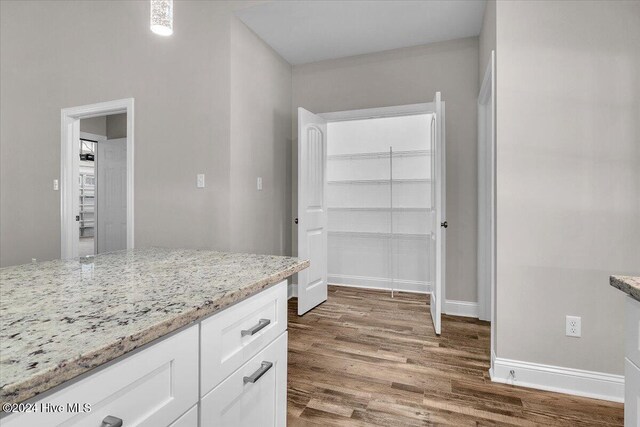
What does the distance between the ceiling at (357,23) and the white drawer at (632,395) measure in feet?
9.01

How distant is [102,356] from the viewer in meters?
0.55

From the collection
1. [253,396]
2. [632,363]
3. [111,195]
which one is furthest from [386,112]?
[111,195]

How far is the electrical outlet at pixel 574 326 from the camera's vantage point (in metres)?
1.96

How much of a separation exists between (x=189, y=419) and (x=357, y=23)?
3.20m

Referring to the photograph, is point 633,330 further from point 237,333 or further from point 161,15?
point 161,15

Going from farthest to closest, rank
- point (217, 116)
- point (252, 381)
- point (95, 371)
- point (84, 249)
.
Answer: point (84, 249) → point (217, 116) → point (252, 381) → point (95, 371)

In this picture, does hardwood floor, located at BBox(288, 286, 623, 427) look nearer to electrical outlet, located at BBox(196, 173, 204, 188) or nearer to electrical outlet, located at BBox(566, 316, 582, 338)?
electrical outlet, located at BBox(566, 316, 582, 338)

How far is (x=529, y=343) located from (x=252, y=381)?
1.85 meters

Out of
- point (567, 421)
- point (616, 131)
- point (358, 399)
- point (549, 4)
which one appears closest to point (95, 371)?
point (358, 399)

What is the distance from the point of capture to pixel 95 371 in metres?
0.55

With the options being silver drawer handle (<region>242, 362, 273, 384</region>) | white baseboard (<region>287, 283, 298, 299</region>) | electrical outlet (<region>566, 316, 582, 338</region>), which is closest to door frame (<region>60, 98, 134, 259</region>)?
white baseboard (<region>287, 283, 298, 299</region>)

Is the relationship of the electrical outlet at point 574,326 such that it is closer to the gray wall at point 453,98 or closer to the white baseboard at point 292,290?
the gray wall at point 453,98

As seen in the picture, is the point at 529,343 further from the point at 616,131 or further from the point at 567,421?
the point at 616,131

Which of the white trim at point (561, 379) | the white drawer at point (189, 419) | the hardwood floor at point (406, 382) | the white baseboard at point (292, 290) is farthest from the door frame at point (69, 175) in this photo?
the white trim at point (561, 379)
